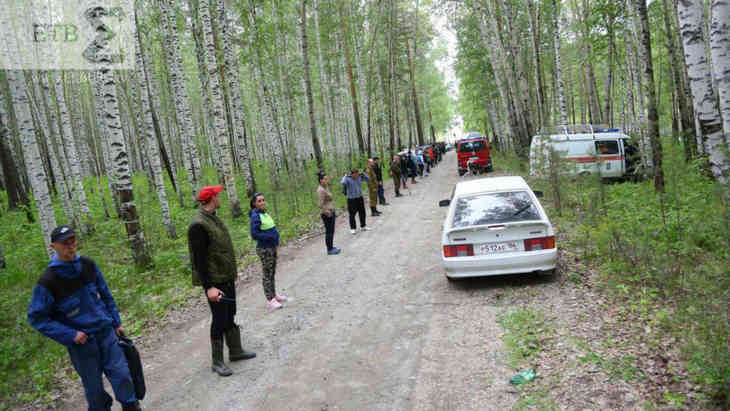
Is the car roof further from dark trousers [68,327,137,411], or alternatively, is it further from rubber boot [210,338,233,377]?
dark trousers [68,327,137,411]

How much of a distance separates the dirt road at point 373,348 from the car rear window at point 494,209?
102 centimetres

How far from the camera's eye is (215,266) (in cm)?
462

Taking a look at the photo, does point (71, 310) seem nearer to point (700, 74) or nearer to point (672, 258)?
point (672, 258)

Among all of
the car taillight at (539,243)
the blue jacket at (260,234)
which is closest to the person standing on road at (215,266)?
the blue jacket at (260,234)

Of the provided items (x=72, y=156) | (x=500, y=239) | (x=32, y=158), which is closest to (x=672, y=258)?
(x=500, y=239)

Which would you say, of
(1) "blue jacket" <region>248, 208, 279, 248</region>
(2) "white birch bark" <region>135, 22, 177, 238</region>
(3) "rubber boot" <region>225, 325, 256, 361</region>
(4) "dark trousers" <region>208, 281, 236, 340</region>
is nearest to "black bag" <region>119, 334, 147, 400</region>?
(4) "dark trousers" <region>208, 281, 236, 340</region>

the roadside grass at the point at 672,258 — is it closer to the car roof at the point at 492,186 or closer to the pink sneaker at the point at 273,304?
the car roof at the point at 492,186

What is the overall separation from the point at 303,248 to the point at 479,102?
31671 millimetres

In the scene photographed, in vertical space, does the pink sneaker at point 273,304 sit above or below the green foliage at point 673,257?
below

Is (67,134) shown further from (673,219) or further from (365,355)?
(673,219)

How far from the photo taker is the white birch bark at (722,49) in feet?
21.1

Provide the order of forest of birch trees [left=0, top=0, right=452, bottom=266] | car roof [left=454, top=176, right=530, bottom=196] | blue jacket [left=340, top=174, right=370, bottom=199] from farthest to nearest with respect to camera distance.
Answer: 1. blue jacket [left=340, top=174, right=370, bottom=199]
2. forest of birch trees [left=0, top=0, right=452, bottom=266]
3. car roof [left=454, top=176, right=530, bottom=196]

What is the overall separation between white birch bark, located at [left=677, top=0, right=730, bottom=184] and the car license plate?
12.2 feet

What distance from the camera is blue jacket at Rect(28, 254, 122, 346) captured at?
3283mm
